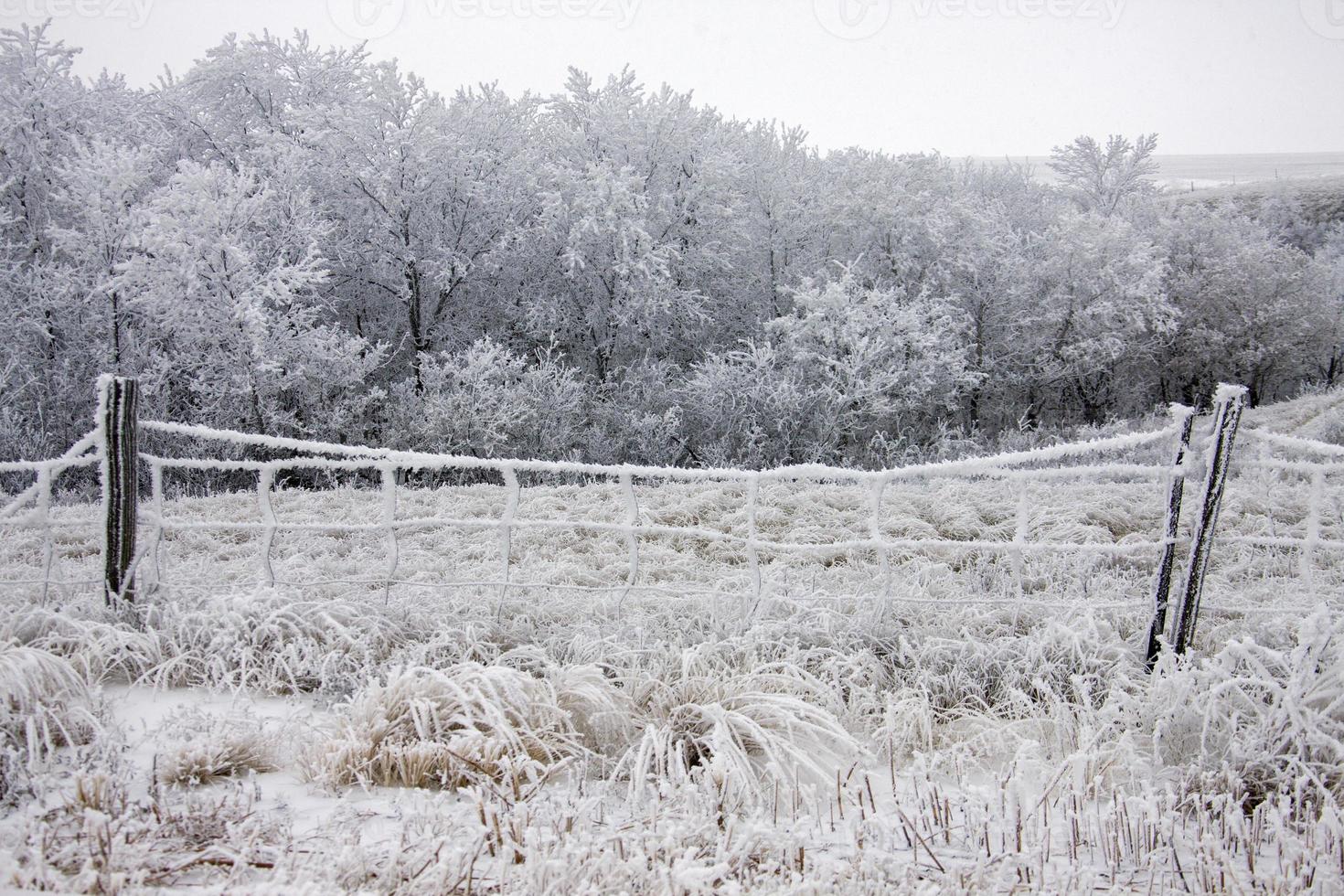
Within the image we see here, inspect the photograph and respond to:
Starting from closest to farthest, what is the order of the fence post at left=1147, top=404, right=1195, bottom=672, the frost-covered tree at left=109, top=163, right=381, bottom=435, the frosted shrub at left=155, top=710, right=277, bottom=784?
the frosted shrub at left=155, top=710, right=277, bottom=784 < the fence post at left=1147, top=404, right=1195, bottom=672 < the frost-covered tree at left=109, top=163, right=381, bottom=435

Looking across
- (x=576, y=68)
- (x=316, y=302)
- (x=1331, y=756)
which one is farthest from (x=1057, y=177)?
(x=1331, y=756)

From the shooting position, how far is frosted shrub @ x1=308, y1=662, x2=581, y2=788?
8.70 feet

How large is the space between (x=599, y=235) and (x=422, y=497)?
9622 mm

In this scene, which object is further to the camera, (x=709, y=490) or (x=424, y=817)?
(x=709, y=490)

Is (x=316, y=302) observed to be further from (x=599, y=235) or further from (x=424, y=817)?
(x=424, y=817)

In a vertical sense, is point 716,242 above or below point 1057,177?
below

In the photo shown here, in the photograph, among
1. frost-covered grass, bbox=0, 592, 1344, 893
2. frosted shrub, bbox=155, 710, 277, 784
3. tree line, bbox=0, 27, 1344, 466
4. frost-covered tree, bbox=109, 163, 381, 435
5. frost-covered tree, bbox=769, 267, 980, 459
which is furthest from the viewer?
frost-covered tree, bbox=769, 267, 980, 459

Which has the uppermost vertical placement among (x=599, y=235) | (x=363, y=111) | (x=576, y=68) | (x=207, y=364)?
(x=576, y=68)

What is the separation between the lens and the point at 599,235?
1705 cm

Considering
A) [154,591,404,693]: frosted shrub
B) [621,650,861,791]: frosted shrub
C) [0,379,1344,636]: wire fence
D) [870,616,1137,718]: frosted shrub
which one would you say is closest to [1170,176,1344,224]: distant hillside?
[0,379,1344,636]: wire fence

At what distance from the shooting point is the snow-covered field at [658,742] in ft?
7.07

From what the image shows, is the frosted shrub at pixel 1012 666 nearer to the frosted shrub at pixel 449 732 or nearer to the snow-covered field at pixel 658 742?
the snow-covered field at pixel 658 742

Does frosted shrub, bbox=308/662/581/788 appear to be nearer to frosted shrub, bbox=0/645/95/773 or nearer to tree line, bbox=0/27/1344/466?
frosted shrub, bbox=0/645/95/773

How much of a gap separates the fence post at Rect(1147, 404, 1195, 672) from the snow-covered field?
0.41ft
